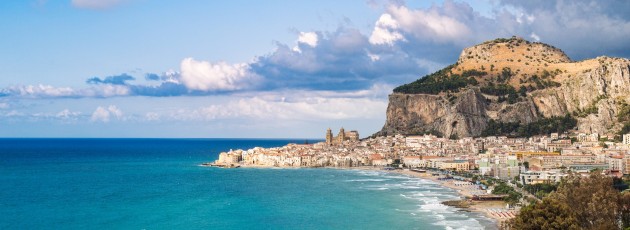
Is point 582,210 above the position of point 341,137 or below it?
below

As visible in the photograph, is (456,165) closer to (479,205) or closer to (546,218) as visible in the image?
(479,205)

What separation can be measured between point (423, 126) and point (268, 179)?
69.2 m

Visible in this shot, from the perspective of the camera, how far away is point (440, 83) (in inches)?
6339

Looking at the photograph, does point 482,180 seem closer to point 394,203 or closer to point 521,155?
point 521,155

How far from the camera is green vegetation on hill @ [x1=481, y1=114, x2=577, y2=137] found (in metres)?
137

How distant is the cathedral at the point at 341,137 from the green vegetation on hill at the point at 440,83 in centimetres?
1758

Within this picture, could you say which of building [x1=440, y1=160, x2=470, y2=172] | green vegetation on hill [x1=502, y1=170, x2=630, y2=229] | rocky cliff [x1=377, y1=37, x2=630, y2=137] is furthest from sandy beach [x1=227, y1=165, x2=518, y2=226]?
rocky cliff [x1=377, y1=37, x2=630, y2=137]

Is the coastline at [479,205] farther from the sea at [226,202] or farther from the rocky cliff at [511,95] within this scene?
the rocky cliff at [511,95]

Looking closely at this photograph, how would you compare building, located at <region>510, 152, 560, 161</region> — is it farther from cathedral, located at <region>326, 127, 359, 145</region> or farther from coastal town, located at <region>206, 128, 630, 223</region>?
cathedral, located at <region>326, 127, 359, 145</region>

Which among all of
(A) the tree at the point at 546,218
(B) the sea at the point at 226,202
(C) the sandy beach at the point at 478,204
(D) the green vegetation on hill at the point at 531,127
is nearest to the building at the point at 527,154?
(C) the sandy beach at the point at 478,204

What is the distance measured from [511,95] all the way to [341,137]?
150ft

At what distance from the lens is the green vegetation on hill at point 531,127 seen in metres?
137

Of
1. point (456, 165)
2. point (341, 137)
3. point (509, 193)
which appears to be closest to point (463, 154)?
point (456, 165)

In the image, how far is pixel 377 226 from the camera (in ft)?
170
